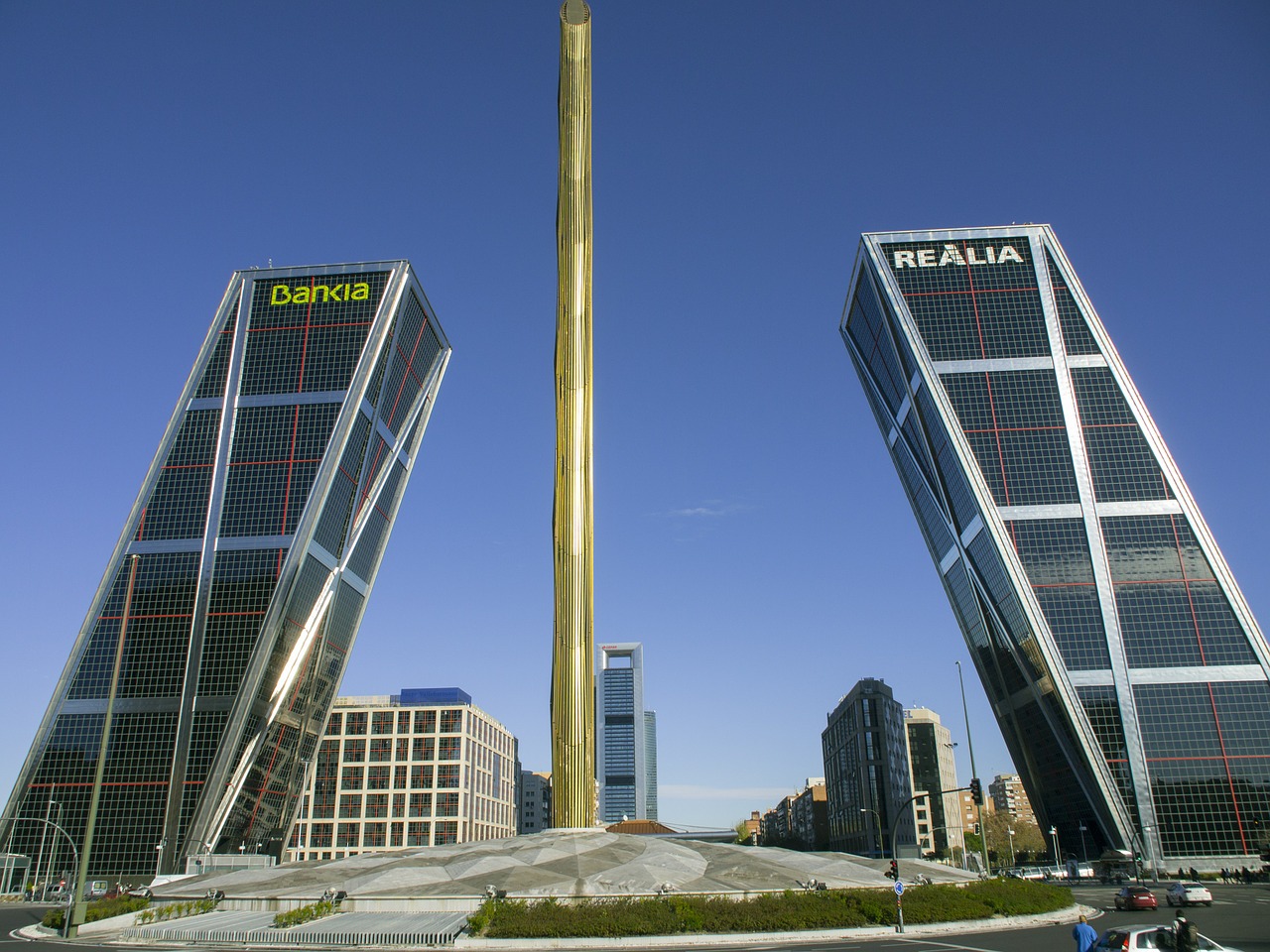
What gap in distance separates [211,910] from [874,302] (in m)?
78.0

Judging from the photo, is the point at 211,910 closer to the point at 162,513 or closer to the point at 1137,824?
the point at 162,513

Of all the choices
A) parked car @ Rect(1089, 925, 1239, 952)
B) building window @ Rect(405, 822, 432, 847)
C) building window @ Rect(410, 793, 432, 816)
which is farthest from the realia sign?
building window @ Rect(405, 822, 432, 847)

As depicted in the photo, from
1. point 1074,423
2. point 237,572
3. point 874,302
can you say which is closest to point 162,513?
point 237,572

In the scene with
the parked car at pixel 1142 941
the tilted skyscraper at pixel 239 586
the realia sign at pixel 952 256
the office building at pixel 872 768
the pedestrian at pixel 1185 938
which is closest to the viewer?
the pedestrian at pixel 1185 938

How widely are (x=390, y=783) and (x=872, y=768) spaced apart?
67.8 meters

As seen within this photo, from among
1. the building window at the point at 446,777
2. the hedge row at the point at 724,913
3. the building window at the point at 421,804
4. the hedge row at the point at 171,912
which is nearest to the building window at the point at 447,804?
the building window at the point at 446,777

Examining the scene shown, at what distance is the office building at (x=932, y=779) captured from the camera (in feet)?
500

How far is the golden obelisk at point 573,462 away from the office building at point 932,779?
109342mm

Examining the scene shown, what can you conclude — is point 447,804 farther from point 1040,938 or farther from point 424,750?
point 1040,938

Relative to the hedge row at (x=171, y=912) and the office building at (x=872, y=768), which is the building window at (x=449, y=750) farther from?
the hedge row at (x=171, y=912)

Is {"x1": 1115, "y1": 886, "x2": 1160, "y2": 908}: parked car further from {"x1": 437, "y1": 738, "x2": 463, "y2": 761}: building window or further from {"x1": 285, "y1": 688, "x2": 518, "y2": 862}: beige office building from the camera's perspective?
{"x1": 437, "y1": 738, "x2": 463, "y2": 761}: building window

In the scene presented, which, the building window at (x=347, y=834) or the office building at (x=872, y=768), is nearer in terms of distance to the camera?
the building window at (x=347, y=834)

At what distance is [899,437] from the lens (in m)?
99.4

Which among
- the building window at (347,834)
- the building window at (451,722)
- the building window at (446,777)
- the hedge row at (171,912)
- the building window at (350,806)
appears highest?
the building window at (451,722)
